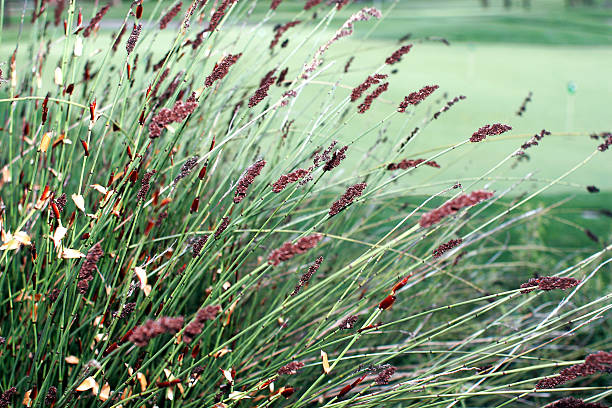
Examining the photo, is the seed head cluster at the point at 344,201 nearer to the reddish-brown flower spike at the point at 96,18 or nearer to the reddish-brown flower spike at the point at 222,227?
the reddish-brown flower spike at the point at 222,227

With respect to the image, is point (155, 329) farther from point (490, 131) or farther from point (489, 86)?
point (489, 86)

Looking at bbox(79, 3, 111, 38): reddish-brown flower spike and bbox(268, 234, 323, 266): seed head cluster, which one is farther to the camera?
bbox(79, 3, 111, 38): reddish-brown flower spike

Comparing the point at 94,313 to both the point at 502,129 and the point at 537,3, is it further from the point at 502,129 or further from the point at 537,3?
the point at 537,3

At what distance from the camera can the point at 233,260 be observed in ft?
6.04

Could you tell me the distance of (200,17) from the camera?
1915mm

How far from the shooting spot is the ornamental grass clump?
4.03 feet

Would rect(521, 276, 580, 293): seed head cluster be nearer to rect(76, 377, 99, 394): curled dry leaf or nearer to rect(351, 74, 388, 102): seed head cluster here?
rect(351, 74, 388, 102): seed head cluster

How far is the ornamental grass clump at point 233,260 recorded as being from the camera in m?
1.23

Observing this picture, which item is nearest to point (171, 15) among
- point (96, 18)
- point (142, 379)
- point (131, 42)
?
point (96, 18)

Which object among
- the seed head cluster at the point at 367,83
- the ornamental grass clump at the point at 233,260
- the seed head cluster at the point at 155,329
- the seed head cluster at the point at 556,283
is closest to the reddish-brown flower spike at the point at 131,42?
the ornamental grass clump at the point at 233,260

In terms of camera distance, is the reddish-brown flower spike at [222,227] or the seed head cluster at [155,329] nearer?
the seed head cluster at [155,329]

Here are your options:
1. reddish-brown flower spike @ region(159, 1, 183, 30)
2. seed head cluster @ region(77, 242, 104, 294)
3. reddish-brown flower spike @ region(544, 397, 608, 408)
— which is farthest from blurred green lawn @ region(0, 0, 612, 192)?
seed head cluster @ region(77, 242, 104, 294)

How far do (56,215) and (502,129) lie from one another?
830mm

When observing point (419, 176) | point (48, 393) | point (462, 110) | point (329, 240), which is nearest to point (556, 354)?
point (329, 240)
